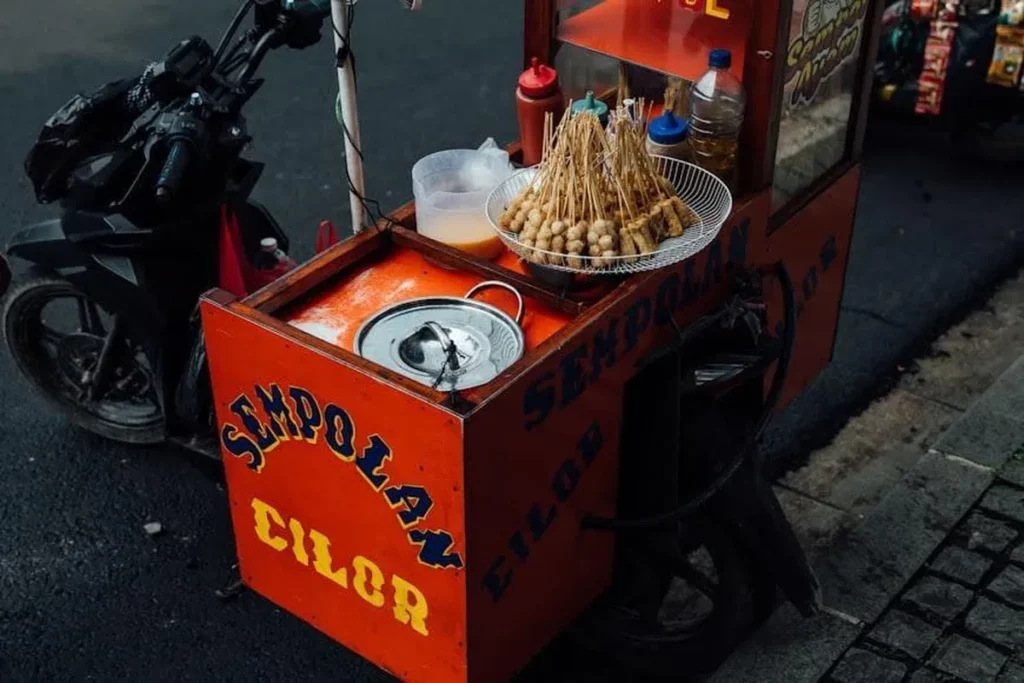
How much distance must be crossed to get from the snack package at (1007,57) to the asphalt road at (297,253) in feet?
1.80

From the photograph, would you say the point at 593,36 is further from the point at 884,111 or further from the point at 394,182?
the point at 884,111

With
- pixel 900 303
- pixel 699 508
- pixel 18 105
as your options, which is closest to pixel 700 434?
pixel 699 508

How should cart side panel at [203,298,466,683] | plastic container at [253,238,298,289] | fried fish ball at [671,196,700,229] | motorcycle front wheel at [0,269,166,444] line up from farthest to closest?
motorcycle front wheel at [0,269,166,444] < plastic container at [253,238,298,289] < fried fish ball at [671,196,700,229] < cart side panel at [203,298,466,683]

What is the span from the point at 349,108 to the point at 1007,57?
13.3 ft

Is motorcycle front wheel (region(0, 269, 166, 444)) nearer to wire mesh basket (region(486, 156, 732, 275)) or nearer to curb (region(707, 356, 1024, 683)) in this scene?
wire mesh basket (region(486, 156, 732, 275))

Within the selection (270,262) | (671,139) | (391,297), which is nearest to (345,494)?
(391,297)

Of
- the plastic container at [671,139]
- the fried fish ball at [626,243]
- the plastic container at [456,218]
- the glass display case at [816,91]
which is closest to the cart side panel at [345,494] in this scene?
the plastic container at [456,218]

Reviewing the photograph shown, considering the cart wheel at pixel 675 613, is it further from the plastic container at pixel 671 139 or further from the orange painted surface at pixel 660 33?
the orange painted surface at pixel 660 33

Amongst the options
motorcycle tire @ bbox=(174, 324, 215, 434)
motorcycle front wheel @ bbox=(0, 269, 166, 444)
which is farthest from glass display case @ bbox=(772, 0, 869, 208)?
motorcycle front wheel @ bbox=(0, 269, 166, 444)

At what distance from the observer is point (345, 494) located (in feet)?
9.86

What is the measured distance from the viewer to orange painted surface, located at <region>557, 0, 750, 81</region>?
3.51m

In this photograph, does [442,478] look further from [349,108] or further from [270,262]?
[270,262]

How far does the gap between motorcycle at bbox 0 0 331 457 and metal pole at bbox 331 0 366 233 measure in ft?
1.79

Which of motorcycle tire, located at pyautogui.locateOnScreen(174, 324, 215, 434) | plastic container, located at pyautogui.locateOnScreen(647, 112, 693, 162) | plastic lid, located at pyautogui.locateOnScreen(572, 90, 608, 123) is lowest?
motorcycle tire, located at pyautogui.locateOnScreen(174, 324, 215, 434)
